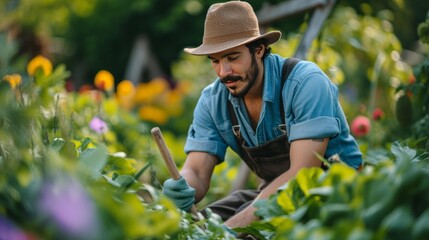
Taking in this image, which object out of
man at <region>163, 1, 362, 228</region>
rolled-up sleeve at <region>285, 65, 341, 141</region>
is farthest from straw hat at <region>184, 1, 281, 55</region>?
rolled-up sleeve at <region>285, 65, 341, 141</region>

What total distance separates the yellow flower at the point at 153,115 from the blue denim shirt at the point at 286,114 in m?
5.04

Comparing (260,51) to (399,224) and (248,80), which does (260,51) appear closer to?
(248,80)

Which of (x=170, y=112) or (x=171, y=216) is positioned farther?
(x=170, y=112)

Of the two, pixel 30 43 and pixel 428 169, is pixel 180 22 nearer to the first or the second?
pixel 30 43

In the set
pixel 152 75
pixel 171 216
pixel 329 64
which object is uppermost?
pixel 171 216

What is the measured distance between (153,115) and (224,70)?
5504 millimetres

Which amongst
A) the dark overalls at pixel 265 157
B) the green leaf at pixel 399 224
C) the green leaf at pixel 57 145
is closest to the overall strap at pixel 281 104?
the dark overalls at pixel 265 157

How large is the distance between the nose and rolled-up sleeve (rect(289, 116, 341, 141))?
298 mm

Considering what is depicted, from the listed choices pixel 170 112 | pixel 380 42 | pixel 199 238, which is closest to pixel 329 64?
pixel 380 42

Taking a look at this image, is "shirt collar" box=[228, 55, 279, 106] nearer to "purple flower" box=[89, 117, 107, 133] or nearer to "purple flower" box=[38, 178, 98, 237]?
"purple flower" box=[89, 117, 107, 133]

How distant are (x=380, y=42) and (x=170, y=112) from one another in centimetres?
345

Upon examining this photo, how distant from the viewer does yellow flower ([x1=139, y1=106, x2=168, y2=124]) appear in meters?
8.20

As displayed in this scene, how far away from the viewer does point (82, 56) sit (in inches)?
476

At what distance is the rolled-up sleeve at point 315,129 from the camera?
2717mm
